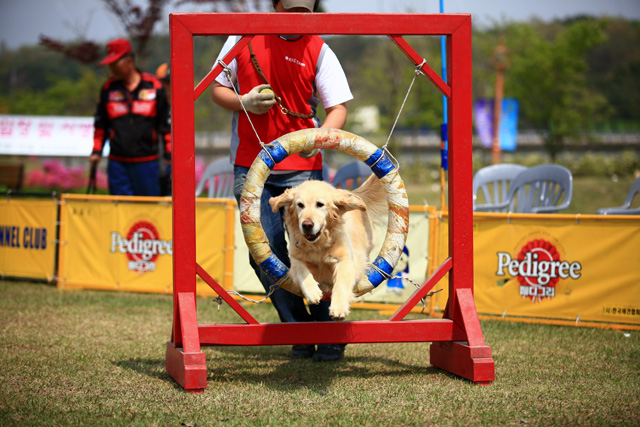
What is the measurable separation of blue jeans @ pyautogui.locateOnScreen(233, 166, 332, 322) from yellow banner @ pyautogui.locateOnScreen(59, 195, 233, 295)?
2511 mm

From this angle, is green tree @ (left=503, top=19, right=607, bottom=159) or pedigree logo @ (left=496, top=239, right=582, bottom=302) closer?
pedigree logo @ (left=496, top=239, right=582, bottom=302)

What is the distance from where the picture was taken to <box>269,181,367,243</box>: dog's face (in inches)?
146

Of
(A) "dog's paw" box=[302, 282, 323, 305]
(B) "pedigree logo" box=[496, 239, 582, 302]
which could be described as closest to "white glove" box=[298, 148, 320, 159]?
(A) "dog's paw" box=[302, 282, 323, 305]

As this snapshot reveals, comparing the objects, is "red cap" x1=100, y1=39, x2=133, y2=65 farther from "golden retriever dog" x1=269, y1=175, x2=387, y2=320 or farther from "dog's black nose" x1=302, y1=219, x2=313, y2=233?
"dog's black nose" x1=302, y1=219, x2=313, y2=233

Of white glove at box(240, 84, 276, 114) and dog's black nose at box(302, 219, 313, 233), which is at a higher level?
white glove at box(240, 84, 276, 114)

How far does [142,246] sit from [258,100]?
371 cm

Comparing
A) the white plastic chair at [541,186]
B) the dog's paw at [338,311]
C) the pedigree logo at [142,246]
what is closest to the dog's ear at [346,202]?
the dog's paw at [338,311]

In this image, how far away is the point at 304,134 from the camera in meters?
3.91

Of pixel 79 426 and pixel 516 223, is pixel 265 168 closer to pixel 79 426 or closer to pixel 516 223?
pixel 79 426

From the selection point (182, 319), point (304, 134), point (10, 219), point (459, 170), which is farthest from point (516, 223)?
point (10, 219)

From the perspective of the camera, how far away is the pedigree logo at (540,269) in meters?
5.87

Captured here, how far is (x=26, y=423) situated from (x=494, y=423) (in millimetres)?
2275

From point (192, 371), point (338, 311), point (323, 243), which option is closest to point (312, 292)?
point (338, 311)

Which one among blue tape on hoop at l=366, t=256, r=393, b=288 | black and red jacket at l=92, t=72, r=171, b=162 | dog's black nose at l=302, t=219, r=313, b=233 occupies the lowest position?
blue tape on hoop at l=366, t=256, r=393, b=288
